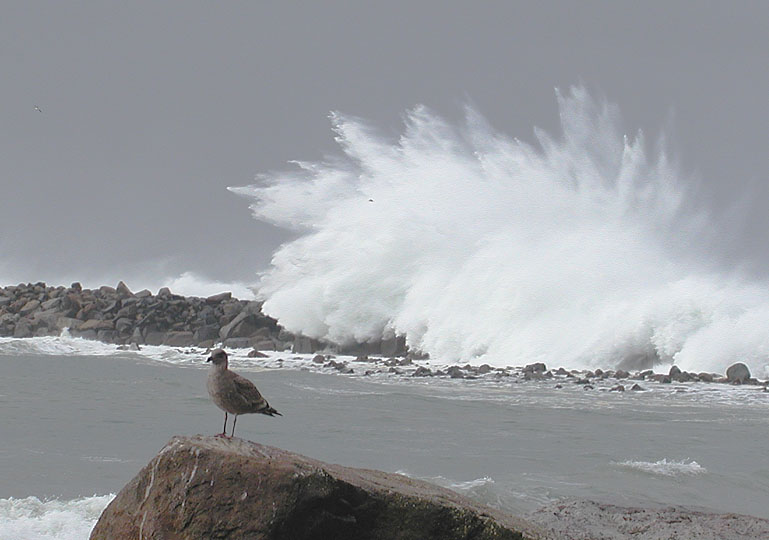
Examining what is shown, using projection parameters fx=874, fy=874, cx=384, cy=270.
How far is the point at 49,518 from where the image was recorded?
592 cm

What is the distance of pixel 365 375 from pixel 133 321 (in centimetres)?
1704

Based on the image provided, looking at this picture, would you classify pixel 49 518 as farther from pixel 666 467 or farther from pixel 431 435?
pixel 666 467

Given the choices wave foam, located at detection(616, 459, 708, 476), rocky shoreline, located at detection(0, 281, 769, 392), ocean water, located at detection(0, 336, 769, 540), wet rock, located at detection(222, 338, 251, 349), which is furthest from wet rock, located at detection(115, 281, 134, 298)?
wave foam, located at detection(616, 459, 708, 476)

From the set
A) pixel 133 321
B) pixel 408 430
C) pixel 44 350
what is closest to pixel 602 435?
pixel 408 430

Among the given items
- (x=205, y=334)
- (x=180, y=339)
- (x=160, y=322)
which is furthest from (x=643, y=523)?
(x=160, y=322)

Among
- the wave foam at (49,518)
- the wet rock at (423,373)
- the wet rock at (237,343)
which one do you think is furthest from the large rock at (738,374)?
the wet rock at (237,343)

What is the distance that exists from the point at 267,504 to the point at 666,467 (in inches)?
230

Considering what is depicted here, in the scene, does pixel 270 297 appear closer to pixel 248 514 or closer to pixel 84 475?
pixel 84 475

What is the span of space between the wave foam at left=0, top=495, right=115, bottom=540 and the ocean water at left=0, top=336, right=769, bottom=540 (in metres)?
0.01

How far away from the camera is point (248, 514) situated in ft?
10.9

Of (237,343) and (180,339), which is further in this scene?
(180,339)

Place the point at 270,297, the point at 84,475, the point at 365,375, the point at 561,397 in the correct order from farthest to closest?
the point at 270,297
the point at 365,375
the point at 561,397
the point at 84,475

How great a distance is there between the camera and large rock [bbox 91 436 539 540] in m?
3.32

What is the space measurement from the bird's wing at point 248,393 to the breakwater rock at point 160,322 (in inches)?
1007
